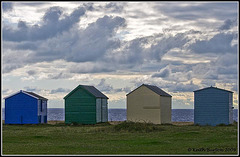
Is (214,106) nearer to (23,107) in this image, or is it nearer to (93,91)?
(93,91)

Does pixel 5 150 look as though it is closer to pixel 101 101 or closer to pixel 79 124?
pixel 79 124

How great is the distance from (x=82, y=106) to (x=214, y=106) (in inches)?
720

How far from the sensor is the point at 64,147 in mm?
30984

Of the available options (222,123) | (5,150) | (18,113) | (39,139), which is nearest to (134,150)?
(5,150)

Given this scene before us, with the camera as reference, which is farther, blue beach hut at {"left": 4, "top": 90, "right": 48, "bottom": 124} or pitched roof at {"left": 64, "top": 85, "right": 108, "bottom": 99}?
pitched roof at {"left": 64, "top": 85, "right": 108, "bottom": 99}

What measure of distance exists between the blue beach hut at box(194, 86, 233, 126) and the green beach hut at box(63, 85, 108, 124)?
14424mm

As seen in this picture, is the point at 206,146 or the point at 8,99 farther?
the point at 8,99

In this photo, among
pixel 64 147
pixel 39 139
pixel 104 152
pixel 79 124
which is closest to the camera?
pixel 104 152

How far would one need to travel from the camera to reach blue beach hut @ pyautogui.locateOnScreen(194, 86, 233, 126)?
6031cm

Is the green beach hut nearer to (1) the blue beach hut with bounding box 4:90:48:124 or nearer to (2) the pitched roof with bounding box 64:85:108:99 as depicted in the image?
(2) the pitched roof with bounding box 64:85:108:99

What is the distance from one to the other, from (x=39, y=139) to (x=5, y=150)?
26.9ft

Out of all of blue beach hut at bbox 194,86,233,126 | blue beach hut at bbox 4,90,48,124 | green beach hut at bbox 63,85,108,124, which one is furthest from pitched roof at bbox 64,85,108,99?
blue beach hut at bbox 194,86,233,126

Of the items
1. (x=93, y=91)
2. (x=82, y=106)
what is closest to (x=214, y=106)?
(x=93, y=91)

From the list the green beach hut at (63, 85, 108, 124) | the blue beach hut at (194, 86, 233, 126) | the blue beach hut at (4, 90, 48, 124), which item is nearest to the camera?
the blue beach hut at (194, 86, 233, 126)
